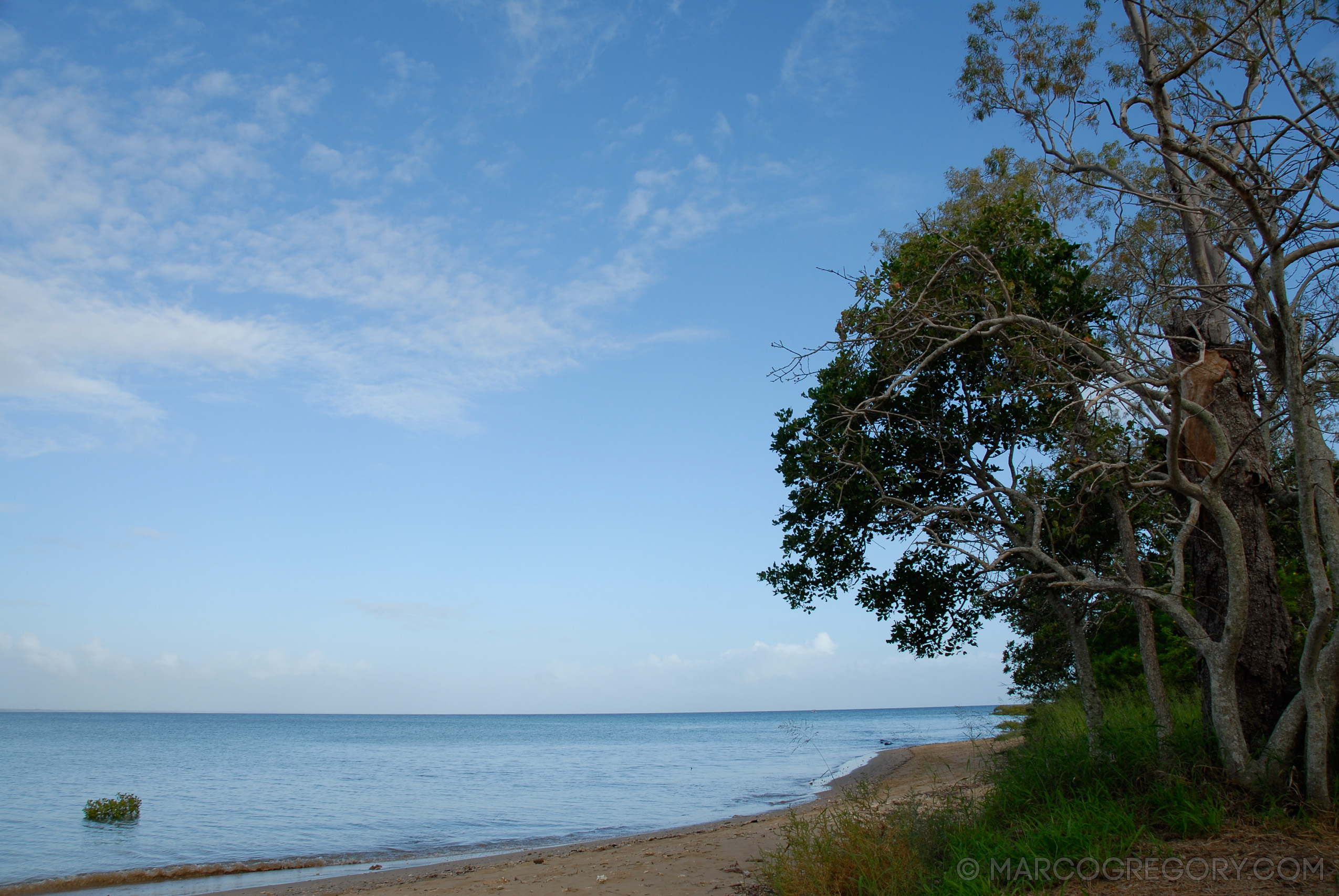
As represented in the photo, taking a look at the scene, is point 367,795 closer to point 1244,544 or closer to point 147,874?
point 147,874

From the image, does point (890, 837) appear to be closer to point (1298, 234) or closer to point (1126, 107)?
point (1298, 234)

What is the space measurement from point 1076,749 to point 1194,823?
64.2 inches

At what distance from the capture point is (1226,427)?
320 inches

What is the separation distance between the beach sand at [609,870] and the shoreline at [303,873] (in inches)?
2.5

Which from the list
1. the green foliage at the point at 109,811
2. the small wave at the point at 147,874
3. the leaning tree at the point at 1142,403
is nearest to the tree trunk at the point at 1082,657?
the leaning tree at the point at 1142,403

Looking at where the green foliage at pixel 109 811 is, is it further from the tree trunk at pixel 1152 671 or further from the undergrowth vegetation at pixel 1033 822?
the tree trunk at pixel 1152 671

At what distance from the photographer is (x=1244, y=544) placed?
300 inches

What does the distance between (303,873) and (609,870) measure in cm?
668

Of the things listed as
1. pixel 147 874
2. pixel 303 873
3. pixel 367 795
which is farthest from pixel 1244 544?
pixel 367 795

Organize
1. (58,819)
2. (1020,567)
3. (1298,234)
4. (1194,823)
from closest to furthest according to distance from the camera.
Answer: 1. (1194,823)
2. (1298,234)
3. (1020,567)
4. (58,819)

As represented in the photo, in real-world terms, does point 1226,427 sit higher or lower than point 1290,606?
higher

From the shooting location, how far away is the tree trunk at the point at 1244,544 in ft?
23.7

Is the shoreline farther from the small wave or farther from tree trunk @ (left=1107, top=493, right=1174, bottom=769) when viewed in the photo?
tree trunk @ (left=1107, top=493, right=1174, bottom=769)

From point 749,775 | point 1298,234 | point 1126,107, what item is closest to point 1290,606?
point 1298,234
